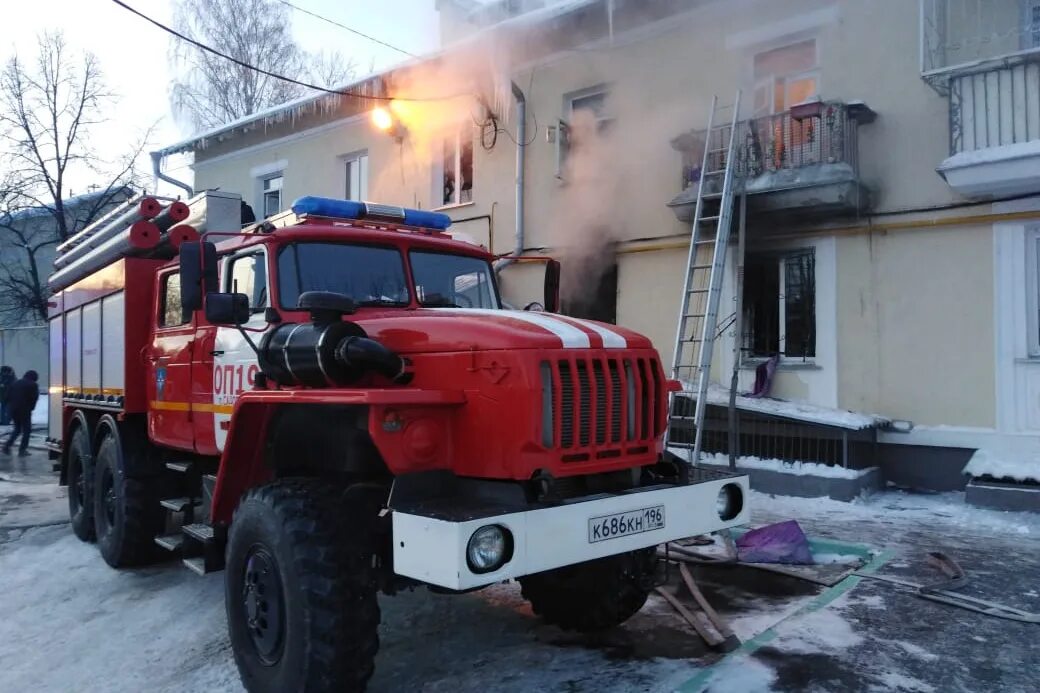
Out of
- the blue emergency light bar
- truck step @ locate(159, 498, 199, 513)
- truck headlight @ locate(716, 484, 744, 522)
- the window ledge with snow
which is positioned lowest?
truck step @ locate(159, 498, 199, 513)

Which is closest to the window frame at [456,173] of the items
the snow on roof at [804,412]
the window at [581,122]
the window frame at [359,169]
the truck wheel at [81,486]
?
the window frame at [359,169]

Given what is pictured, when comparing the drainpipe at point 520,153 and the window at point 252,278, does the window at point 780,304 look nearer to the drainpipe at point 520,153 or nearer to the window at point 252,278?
the drainpipe at point 520,153

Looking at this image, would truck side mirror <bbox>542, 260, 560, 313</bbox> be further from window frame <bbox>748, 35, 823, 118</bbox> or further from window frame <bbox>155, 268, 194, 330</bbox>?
window frame <bbox>748, 35, 823, 118</bbox>

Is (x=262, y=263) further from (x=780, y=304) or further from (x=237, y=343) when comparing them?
(x=780, y=304)

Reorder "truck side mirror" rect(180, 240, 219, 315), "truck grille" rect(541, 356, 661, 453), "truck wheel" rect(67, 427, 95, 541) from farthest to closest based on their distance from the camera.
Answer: "truck wheel" rect(67, 427, 95, 541) < "truck side mirror" rect(180, 240, 219, 315) < "truck grille" rect(541, 356, 661, 453)

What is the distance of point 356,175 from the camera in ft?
50.9

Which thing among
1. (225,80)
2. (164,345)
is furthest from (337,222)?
(225,80)

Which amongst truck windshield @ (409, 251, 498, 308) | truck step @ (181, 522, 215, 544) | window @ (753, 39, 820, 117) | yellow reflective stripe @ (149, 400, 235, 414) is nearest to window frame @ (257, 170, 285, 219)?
window @ (753, 39, 820, 117)

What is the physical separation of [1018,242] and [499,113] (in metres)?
7.72

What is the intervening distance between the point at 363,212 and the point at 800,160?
598 cm

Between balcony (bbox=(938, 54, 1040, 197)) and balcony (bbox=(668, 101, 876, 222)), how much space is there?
102cm

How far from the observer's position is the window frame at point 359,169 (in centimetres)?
1522

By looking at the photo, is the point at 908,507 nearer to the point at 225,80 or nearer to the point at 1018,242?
the point at 1018,242

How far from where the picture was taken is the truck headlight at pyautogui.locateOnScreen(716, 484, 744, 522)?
4082 millimetres
